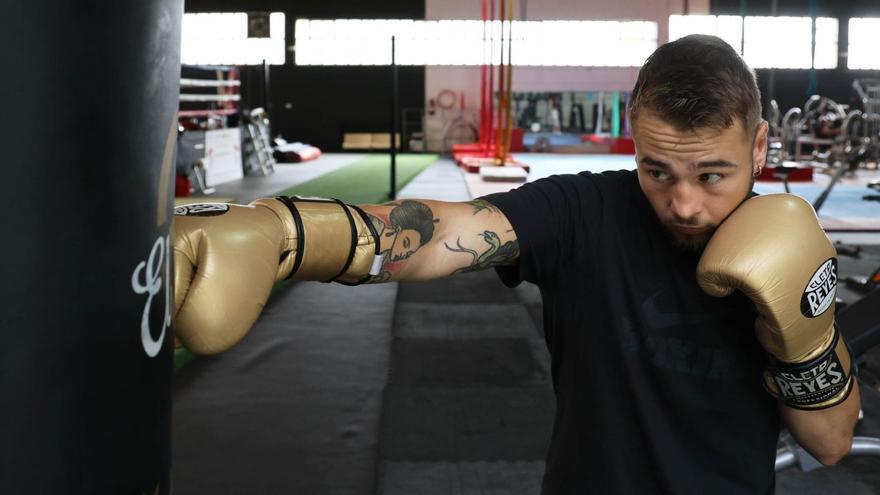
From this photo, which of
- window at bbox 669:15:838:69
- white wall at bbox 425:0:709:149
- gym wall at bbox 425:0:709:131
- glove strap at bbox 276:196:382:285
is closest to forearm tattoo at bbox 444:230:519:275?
glove strap at bbox 276:196:382:285

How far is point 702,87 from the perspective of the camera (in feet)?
3.99

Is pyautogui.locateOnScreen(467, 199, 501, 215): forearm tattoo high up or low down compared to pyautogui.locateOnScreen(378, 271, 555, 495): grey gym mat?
up

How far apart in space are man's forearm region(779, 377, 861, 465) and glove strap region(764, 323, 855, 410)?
2 cm

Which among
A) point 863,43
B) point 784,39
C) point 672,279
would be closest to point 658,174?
point 672,279

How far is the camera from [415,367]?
13.1ft

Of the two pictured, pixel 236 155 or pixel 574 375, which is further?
pixel 236 155

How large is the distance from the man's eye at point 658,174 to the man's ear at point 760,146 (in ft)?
0.46

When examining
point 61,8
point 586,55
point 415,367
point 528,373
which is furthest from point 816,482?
point 586,55

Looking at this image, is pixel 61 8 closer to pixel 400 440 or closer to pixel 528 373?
pixel 400 440

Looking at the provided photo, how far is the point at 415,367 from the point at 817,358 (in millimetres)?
2806

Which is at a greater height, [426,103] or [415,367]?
[426,103]

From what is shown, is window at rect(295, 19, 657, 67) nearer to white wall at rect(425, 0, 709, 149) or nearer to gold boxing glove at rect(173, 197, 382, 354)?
white wall at rect(425, 0, 709, 149)

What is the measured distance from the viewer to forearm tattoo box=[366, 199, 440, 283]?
122 cm

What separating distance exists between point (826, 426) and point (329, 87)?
19.1m
